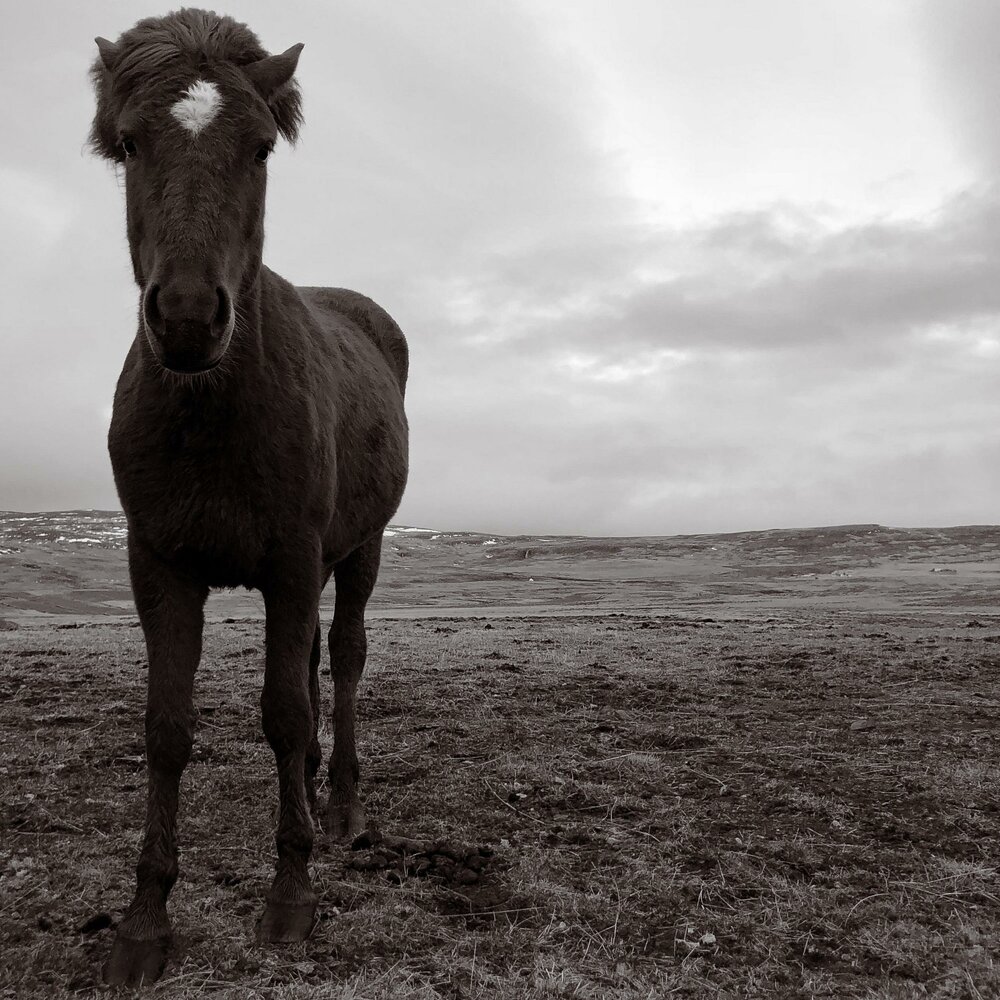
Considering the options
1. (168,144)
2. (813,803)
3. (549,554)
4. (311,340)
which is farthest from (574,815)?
(549,554)

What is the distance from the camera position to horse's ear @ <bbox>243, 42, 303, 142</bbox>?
13.0ft

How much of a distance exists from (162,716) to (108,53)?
3192mm

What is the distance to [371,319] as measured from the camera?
807 centimetres

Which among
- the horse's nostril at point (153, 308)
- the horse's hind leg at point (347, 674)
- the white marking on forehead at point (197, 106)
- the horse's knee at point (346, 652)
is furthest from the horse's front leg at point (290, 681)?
the white marking on forehead at point (197, 106)

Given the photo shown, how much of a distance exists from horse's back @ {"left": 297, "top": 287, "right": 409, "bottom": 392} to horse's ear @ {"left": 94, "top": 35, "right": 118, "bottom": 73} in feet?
11.6

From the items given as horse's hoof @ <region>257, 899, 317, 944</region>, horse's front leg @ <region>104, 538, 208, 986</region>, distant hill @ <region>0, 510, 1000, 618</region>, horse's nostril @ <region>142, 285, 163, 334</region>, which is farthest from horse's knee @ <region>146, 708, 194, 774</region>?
distant hill @ <region>0, 510, 1000, 618</region>

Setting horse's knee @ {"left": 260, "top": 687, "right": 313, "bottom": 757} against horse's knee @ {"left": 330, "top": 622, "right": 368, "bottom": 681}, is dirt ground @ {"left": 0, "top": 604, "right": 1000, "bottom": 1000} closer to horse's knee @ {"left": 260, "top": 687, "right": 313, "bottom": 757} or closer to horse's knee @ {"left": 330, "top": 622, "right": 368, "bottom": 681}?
horse's knee @ {"left": 260, "top": 687, "right": 313, "bottom": 757}

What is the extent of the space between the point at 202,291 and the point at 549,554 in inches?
4162

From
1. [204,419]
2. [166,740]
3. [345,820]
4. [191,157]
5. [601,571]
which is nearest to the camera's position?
[191,157]

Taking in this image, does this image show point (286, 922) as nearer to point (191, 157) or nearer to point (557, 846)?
point (557, 846)

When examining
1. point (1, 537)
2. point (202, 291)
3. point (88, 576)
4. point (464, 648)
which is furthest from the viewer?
point (1, 537)

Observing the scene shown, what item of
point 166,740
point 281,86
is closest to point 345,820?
point 166,740

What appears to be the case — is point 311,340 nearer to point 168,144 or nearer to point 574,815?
point 168,144

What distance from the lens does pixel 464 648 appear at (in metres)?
13.6
